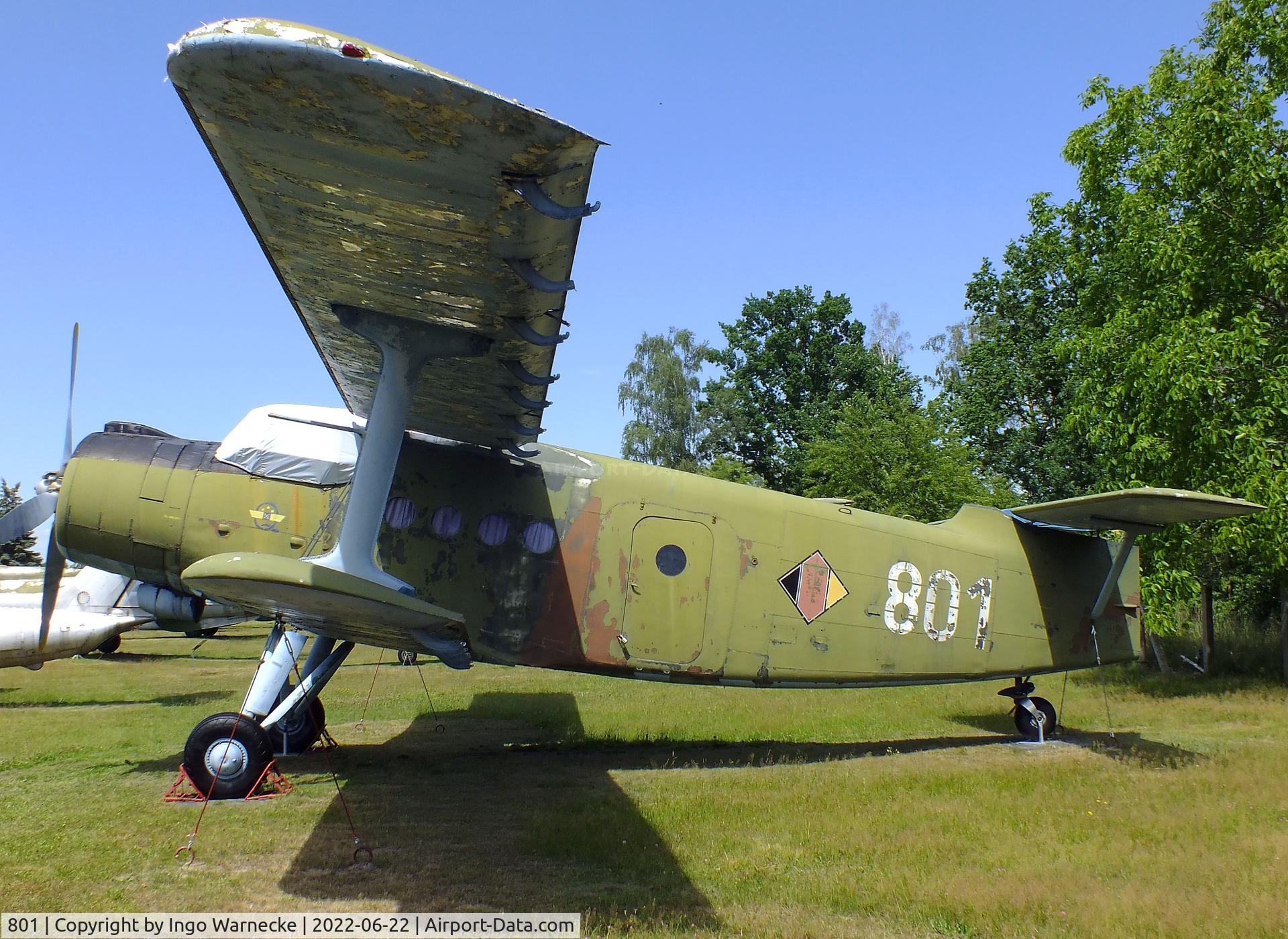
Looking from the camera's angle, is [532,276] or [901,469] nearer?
[532,276]

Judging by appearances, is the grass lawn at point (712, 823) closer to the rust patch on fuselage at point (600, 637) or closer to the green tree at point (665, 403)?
the rust patch on fuselage at point (600, 637)

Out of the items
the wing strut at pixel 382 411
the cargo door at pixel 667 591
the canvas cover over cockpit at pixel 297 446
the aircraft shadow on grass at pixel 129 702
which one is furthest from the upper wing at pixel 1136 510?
the aircraft shadow on grass at pixel 129 702

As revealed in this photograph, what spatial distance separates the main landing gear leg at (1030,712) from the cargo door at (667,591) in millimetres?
4860

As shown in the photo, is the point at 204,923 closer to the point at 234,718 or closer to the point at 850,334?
the point at 234,718

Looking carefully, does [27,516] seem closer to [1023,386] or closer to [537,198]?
[537,198]

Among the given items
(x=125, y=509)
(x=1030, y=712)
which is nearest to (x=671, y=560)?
(x=125, y=509)

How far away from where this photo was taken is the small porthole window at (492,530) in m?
8.37

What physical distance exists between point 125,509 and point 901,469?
22947mm

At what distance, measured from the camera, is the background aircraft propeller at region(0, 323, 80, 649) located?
28.2 feet

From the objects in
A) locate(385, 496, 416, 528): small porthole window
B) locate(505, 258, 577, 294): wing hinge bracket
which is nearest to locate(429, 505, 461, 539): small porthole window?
locate(385, 496, 416, 528): small porthole window

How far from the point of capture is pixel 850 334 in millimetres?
44938

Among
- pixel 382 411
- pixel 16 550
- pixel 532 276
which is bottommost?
pixel 16 550

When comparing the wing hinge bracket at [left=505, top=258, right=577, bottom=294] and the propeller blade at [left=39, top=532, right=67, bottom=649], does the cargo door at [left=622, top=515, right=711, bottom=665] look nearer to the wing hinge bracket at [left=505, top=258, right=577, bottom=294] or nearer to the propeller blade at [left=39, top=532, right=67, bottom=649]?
the wing hinge bracket at [left=505, top=258, right=577, bottom=294]

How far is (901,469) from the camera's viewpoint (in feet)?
89.0
